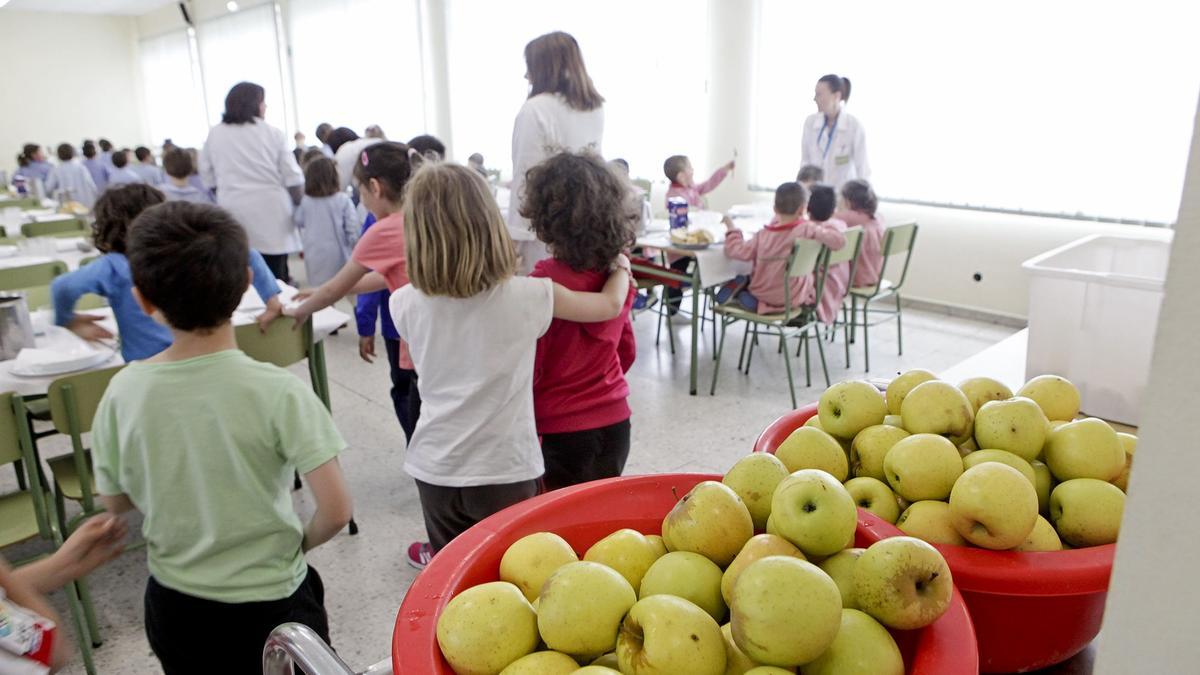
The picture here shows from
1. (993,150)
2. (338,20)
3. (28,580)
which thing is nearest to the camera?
(28,580)

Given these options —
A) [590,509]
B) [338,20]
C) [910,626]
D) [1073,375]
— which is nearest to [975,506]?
[910,626]

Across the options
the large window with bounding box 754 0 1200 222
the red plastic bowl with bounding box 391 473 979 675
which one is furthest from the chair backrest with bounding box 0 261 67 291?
the large window with bounding box 754 0 1200 222

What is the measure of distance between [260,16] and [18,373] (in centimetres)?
991

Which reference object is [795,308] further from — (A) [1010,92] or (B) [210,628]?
(B) [210,628]

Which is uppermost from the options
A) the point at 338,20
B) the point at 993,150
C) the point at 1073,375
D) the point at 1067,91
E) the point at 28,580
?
the point at 338,20

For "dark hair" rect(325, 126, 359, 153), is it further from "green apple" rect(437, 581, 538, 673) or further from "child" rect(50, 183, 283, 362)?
"green apple" rect(437, 581, 538, 673)

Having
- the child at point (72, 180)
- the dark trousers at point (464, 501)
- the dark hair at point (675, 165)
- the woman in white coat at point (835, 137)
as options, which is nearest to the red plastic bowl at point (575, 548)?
the dark trousers at point (464, 501)

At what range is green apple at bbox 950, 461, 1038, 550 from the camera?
27.8 inches

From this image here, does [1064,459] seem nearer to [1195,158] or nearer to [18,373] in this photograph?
[1195,158]

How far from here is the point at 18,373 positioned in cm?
207

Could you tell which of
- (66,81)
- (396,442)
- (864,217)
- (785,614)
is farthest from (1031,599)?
(66,81)

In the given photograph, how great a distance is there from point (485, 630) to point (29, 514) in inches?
79.4

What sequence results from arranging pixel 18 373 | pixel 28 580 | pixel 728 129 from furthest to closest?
pixel 728 129 < pixel 18 373 < pixel 28 580

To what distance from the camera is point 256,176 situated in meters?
4.58
